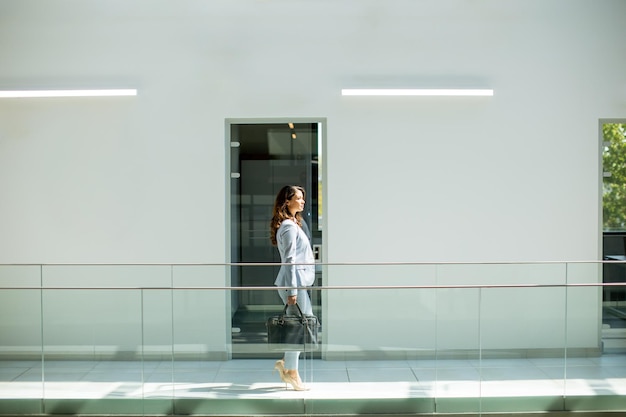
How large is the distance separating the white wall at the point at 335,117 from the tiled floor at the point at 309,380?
199 cm

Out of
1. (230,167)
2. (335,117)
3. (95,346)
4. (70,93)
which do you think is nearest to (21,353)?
(95,346)

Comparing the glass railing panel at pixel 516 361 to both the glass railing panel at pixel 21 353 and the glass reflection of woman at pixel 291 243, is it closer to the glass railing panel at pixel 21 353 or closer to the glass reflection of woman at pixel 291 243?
the glass reflection of woman at pixel 291 243

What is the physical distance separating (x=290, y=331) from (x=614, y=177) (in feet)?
13.6

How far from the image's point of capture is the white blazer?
4.64 meters

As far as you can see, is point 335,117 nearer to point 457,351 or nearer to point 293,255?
point 293,255

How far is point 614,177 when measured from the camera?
6.41 meters

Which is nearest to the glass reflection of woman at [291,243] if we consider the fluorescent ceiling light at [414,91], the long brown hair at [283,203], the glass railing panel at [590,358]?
the long brown hair at [283,203]

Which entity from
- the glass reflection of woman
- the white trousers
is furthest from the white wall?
the white trousers

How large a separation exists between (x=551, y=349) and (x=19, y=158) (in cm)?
527

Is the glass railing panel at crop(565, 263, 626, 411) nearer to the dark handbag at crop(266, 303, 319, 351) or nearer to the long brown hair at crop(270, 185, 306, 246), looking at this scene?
the dark handbag at crop(266, 303, 319, 351)

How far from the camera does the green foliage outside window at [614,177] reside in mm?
6324

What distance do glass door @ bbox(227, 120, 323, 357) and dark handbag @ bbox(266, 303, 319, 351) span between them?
1993 millimetres

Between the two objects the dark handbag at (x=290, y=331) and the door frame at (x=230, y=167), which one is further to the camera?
the door frame at (x=230, y=167)

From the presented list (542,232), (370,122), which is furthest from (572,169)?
(370,122)
